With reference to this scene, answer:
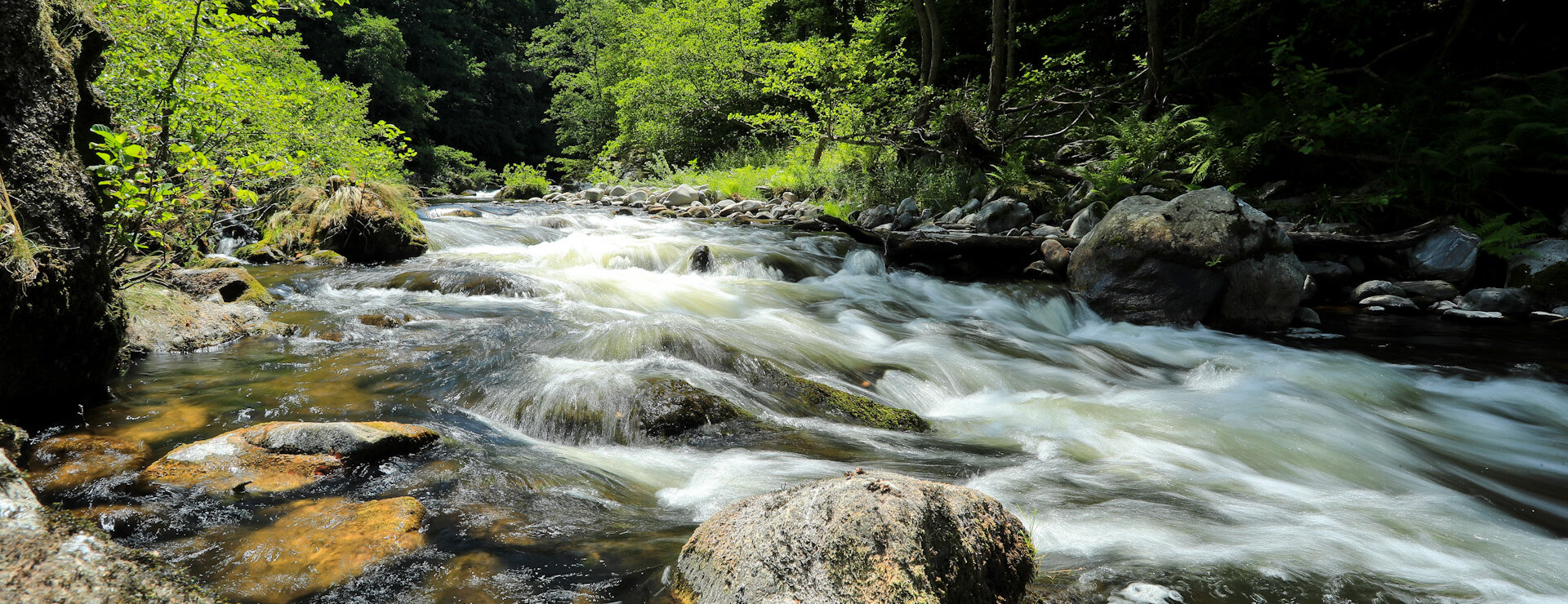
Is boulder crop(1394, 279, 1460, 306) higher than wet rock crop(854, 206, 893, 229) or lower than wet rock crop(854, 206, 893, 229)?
lower

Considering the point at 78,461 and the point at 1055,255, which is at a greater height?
the point at 1055,255

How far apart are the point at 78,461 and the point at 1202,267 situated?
9.06 metres

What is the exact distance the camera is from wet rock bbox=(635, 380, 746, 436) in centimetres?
399

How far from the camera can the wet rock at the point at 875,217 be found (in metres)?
12.6

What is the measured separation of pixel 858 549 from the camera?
6.13 ft

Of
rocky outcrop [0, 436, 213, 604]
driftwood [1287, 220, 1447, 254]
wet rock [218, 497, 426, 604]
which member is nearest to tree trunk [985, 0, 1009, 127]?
driftwood [1287, 220, 1447, 254]

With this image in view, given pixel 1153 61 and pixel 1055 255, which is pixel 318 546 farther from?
pixel 1153 61

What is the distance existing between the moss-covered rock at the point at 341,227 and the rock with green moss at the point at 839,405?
6801 mm

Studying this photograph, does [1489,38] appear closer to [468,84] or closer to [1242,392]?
[1242,392]

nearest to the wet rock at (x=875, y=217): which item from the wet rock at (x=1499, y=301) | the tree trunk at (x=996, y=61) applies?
the tree trunk at (x=996, y=61)

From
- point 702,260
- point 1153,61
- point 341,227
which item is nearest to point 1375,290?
point 1153,61

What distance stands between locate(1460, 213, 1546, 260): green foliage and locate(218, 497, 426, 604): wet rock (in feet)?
35.4

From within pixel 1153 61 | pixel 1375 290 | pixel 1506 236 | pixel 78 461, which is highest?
pixel 1153 61

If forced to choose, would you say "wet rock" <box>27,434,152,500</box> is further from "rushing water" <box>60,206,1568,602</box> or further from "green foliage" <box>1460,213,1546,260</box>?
"green foliage" <box>1460,213,1546,260</box>
